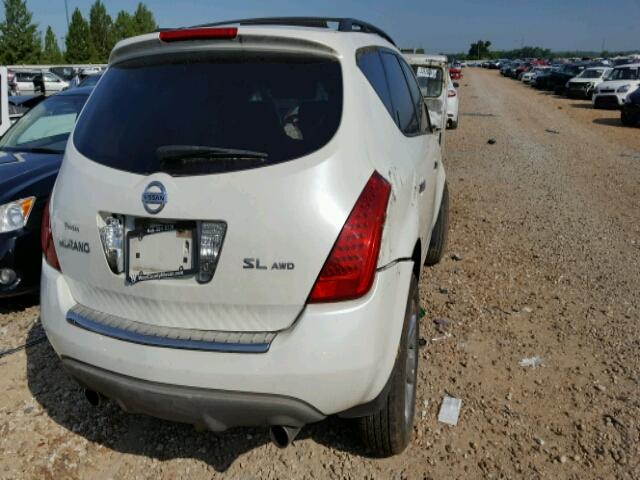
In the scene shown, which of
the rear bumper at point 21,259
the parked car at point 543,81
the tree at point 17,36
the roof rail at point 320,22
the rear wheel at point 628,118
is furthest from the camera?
the tree at point 17,36

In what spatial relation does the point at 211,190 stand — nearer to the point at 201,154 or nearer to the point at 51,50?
the point at 201,154

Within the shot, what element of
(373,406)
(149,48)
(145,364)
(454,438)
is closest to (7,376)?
(145,364)

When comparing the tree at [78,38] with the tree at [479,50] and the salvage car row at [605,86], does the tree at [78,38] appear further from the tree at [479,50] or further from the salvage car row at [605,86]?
the tree at [479,50]

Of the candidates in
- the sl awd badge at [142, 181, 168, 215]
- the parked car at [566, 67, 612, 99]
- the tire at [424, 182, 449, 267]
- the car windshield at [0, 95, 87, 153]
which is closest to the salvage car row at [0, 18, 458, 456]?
the sl awd badge at [142, 181, 168, 215]

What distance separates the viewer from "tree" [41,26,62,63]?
53.6 metres

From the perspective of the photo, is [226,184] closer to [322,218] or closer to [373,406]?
[322,218]

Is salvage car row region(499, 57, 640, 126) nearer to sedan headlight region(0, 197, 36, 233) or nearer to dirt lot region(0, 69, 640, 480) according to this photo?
dirt lot region(0, 69, 640, 480)

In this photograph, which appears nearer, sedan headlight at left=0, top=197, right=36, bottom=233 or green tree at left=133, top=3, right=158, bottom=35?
sedan headlight at left=0, top=197, right=36, bottom=233

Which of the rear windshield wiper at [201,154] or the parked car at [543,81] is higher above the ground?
the rear windshield wiper at [201,154]

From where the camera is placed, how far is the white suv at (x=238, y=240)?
200 cm

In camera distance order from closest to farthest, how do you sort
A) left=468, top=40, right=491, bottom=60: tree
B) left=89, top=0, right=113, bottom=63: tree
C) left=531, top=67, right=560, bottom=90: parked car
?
left=531, top=67, right=560, bottom=90: parked car, left=89, top=0, right=113, bottom=63: tree, left=468, top=40, right=491, bottom=60: tree

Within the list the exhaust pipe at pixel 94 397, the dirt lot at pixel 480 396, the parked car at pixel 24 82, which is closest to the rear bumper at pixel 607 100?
the dirt lot at pixel 480 396

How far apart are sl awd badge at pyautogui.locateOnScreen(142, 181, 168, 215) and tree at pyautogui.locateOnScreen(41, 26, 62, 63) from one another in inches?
2308

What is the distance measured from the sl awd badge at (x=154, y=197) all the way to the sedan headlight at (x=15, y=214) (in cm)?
237
